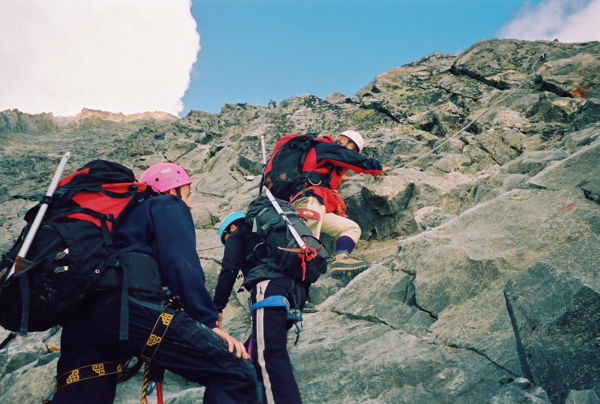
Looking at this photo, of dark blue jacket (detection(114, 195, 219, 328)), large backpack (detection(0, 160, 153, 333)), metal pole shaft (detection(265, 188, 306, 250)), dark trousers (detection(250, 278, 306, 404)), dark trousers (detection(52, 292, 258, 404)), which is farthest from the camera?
metal pole shaft (detection(265, 188, 306, 250))

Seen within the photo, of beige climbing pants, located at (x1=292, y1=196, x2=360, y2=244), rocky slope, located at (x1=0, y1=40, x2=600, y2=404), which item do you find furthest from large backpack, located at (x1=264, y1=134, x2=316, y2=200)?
rocky slope, located at (x1=0, y1=40, x2=600, y2=404)

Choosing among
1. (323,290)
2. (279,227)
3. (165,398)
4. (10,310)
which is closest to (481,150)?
(323,290)

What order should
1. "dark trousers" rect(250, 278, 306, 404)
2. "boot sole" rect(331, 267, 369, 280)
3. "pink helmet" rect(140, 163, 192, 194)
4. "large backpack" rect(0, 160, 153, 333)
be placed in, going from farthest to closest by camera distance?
"boot sole" rect(331, 267, 369, 280)
"pink helmet" rect(140, 163, 192, 194)
"dark trousers" rect(250, 278, 306, 404)
"large backpack" rect(0, 160, 153, 333)

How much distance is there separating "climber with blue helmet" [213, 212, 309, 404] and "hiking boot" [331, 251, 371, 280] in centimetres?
254

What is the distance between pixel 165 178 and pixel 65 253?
1.74 metres

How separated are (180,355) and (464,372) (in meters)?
3.08

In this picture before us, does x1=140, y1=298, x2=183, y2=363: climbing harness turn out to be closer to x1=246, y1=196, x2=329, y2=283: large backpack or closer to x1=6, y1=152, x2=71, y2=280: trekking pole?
x1=6, y1=152, x2=71, y2=280: trekking pole

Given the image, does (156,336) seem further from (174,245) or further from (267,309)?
(267,309)

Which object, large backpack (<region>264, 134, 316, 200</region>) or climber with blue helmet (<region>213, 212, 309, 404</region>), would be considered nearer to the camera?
climber with blue helmet (<region>213, 212, 309, 404</region>)

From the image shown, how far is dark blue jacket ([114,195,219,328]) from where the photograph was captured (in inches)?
136

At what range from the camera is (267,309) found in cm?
488

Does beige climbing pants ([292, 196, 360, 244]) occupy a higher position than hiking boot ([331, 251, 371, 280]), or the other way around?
beige climbing pants ([292, 196, 360, 244])

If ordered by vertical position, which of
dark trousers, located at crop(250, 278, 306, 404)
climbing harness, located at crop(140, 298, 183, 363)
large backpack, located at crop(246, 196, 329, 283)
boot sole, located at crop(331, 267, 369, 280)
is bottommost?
dark trousers, located at crop(250, 278, 306, 404)

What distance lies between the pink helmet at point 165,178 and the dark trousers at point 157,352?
63.9 inches
